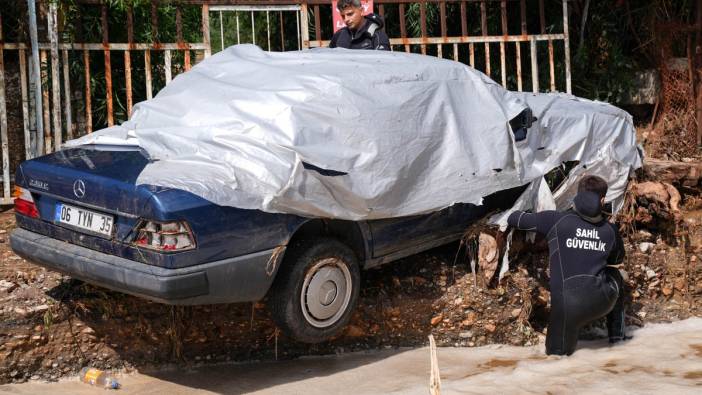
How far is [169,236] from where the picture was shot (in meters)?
4.53

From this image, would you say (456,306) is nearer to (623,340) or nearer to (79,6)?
(623,340)

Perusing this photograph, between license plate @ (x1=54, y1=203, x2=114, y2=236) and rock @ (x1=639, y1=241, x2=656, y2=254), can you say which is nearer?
license plate @ (x1=54, y1=203, x2=114, y2=236)

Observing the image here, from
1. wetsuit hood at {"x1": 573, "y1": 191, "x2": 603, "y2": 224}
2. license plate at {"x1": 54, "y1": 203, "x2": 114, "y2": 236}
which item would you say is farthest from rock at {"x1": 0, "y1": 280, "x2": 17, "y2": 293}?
wetsuit hood at {"x1": 573, "y1": 191, "x2": 603, "y2": 224}

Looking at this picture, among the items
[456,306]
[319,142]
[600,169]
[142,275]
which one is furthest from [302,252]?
[600,169]

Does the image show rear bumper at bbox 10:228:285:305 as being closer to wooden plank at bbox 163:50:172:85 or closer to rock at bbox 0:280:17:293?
rock at bbox 0:280:17:293

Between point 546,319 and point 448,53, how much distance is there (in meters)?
4.07

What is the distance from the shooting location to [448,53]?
32.0 feet

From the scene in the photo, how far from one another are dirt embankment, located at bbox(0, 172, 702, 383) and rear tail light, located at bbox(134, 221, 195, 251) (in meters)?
1.20

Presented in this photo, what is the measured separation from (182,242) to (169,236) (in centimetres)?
7

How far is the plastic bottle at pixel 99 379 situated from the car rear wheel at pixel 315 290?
3.67ft

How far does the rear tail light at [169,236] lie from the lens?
453 cm

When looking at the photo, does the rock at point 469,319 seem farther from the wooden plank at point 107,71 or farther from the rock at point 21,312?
the wooden plank at point 107,71

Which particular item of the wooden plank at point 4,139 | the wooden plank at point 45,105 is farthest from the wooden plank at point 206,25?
the wooden plank at point 4,139

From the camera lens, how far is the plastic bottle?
5.34 metres
